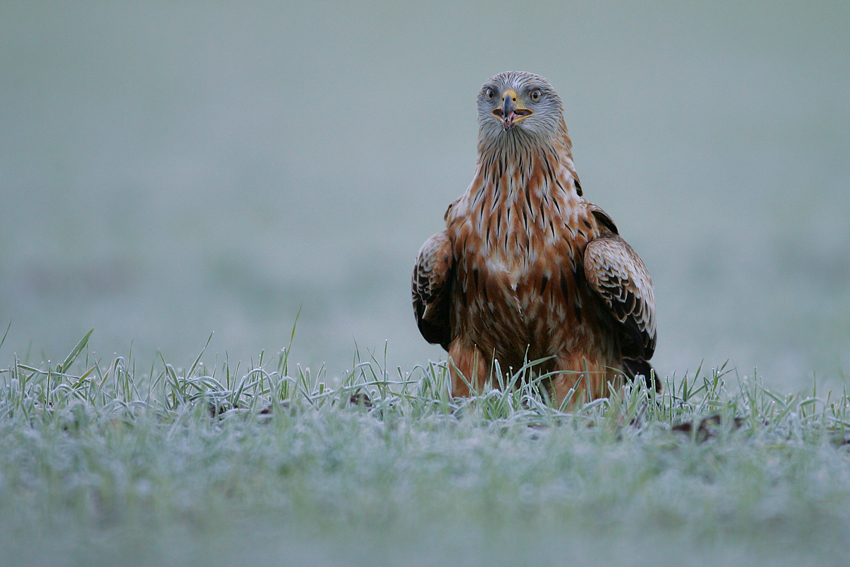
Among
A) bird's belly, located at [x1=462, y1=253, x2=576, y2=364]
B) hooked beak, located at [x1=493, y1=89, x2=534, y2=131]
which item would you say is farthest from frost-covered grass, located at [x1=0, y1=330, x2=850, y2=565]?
hooked beak, located at [x1=493, y1=89, x2=534, y2=131]

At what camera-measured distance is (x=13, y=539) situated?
2.81m

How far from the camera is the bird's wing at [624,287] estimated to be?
4891 millimetres

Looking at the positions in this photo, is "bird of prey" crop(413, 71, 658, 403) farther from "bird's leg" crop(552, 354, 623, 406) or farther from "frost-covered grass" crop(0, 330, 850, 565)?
"frost-covered grass" crop(0, 330, 850, 565)

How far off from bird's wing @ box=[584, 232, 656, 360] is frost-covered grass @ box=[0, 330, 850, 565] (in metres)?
0.96

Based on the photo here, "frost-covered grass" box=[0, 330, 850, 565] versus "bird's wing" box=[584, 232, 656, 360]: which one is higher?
"bird's wing" box=[584, 232, 656, 360]

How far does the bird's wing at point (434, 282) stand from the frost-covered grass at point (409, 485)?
1.19m

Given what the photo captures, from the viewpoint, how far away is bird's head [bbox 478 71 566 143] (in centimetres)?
507

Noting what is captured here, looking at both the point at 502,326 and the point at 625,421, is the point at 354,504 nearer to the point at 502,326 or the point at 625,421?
the point at 625,421

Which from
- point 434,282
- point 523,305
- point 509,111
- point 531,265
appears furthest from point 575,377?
point 509,111

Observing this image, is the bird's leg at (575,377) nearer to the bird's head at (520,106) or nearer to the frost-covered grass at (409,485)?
the frost-covered grass at (409,485)

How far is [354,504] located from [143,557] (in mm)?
700

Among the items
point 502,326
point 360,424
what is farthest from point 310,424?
point 502,326

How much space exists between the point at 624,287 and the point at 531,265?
533 millimetres

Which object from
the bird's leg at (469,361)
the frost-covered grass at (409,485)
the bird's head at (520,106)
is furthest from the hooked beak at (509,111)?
the frost-covered grass at (409,485)
